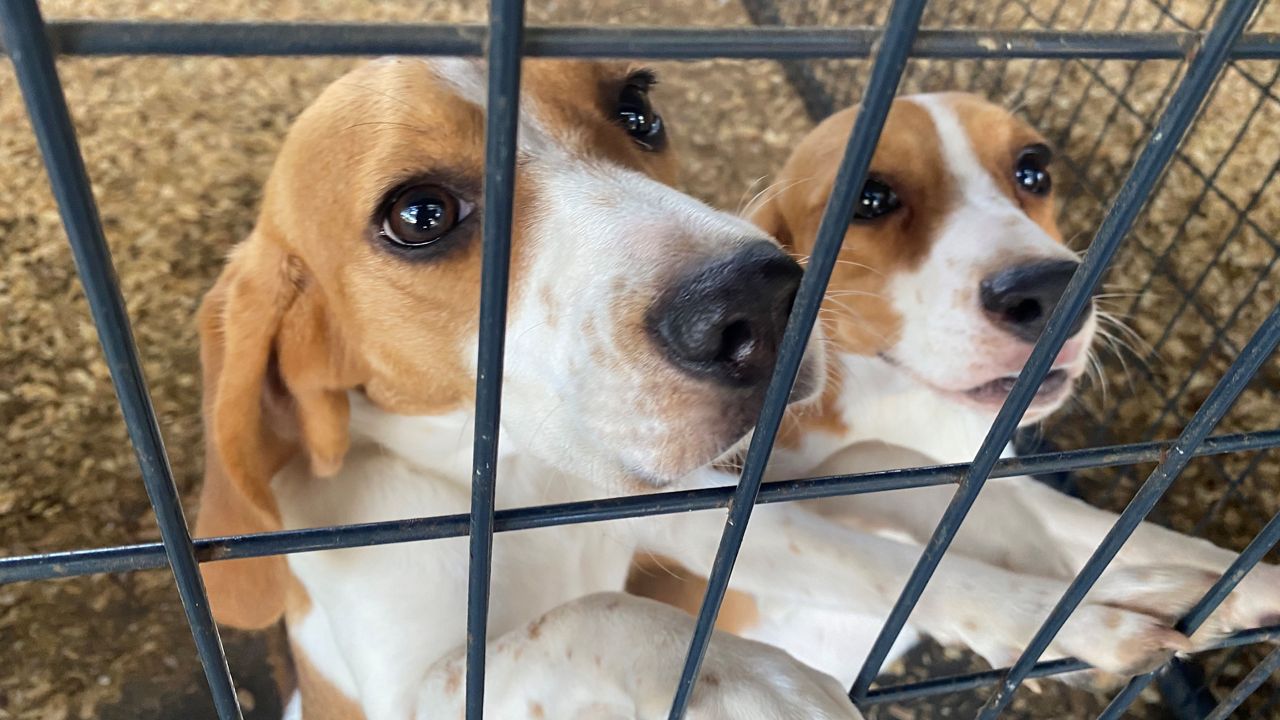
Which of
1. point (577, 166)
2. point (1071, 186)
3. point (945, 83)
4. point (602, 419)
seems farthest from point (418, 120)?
point (945, 83)

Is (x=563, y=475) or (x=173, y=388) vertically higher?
(x=563, y=475)

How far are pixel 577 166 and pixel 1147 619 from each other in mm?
752

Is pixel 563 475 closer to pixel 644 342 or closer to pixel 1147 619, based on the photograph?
pixel 644 342

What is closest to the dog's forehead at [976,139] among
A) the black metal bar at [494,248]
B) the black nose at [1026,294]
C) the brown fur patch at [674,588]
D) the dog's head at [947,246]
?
the dog's head at [947,246]

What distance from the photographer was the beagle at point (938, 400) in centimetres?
112

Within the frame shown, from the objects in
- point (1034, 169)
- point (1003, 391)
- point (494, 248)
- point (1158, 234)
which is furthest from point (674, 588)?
point (1158, 234)

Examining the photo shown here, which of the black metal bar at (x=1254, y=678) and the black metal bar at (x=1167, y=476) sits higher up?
the black metal bar at (x=1167, y=476)

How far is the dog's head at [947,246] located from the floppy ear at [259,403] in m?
0.69

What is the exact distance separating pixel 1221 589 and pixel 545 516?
67cm

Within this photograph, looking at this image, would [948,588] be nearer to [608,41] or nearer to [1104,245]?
[1104,245]

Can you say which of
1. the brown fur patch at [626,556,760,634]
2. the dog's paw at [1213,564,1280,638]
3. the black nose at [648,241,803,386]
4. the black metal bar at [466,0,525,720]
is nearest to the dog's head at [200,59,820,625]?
the black nose at [648,241,803,386]

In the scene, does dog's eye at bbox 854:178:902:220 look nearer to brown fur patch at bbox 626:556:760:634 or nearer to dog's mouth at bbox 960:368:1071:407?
dog's mouth at bbox 960:368:1071:407

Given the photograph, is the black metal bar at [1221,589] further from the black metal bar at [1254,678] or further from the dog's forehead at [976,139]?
the dog's forehead at [976,139]

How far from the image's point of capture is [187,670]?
1.81 meters
